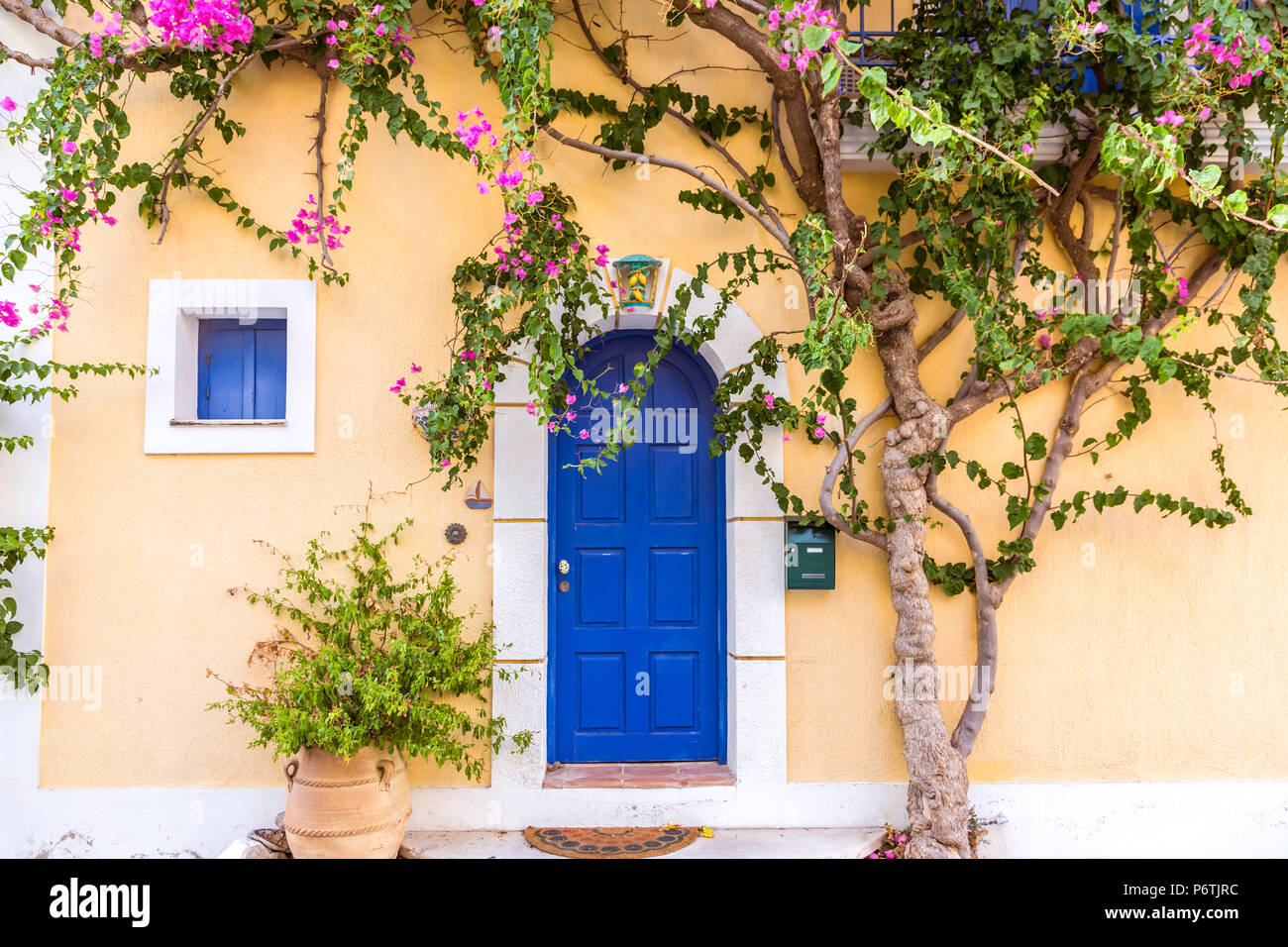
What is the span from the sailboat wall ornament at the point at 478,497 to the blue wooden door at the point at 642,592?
14.4 inches

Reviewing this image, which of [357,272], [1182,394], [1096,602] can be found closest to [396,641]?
[357,272]

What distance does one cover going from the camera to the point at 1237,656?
4.29 metres

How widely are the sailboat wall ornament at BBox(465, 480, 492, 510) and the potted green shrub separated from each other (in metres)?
0.31

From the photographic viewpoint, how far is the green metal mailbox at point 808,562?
4168 mm

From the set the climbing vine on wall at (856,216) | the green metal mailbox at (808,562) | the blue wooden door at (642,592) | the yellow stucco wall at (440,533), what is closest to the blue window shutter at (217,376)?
the yellow stucco wall at (440,533)

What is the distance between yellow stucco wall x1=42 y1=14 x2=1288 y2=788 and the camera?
4164 mm

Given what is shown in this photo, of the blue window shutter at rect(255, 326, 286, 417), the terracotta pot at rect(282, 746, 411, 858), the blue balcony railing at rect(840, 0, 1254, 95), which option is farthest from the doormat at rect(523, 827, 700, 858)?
the blue balcony railing at rect(840, 0, 1254, 95)

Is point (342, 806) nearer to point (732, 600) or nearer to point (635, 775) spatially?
point (635, 775)

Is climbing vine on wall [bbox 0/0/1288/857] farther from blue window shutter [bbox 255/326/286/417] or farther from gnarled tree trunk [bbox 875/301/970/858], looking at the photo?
blue window shutter [bbox 255/326/286/417]

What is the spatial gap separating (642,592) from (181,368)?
2477 millimetres

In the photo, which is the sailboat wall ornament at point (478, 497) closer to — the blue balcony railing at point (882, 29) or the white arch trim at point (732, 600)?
the white arch trim at point (732, 600)

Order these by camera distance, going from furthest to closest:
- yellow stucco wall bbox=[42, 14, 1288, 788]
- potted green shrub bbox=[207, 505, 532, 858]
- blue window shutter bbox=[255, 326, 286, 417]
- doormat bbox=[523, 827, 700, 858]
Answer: blue window shutter bbox=[255, 326, 286, 417], yellow stucco wall bbox=[42, 14, 1288, 788], doormat bbox=[523, 827, 700, 858], potted green shrub bbox=[207, 505, 532, 858]

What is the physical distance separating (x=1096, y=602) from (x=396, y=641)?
327 centimetres

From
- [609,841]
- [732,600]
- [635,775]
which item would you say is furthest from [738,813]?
[732,600]
